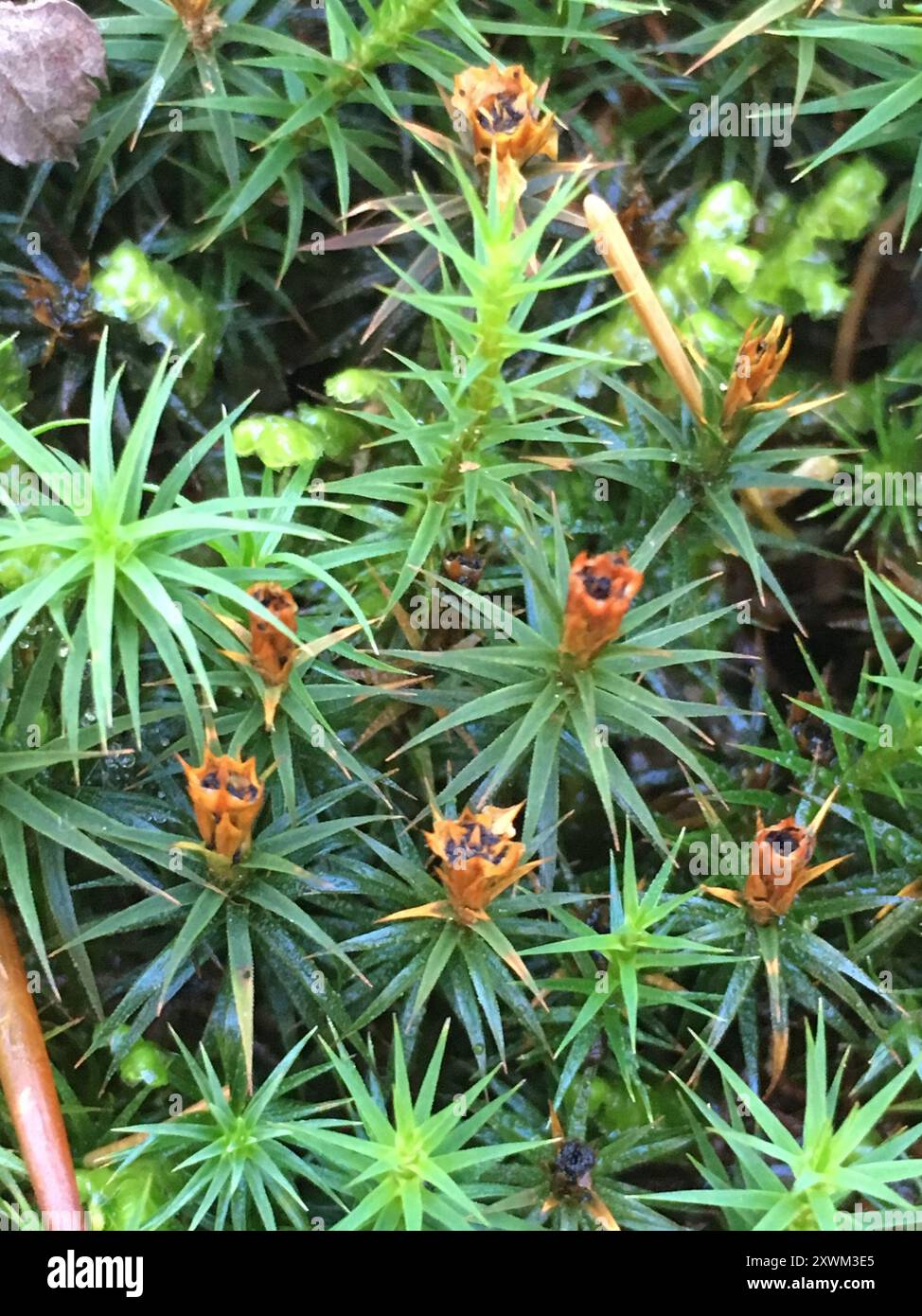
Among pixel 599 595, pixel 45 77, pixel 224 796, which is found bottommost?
pixel 224 796

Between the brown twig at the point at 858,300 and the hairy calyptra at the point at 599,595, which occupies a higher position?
the brown twig at the point at 858,300

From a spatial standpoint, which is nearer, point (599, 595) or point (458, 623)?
point (599, 595)

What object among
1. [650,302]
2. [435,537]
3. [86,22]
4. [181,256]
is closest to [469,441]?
[435,537]

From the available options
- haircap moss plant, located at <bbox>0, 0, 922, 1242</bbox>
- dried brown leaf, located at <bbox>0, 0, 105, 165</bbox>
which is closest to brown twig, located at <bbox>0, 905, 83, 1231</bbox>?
haircap moss plant, located at <bbox>0, 0, 922, 1242</bbox>

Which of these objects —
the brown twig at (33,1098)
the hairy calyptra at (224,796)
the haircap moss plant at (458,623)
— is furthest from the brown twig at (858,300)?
the brown twig at (33,1098)

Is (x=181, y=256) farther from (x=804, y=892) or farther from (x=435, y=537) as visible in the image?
(x=804, y=892)

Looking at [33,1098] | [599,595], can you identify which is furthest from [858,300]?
[33,1098]

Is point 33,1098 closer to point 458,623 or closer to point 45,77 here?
point 458,623

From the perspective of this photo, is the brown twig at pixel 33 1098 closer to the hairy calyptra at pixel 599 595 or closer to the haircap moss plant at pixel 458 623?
the haircap moss plant at pixel 458 623

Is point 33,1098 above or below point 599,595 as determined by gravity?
below

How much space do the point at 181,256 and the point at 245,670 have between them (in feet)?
1.53

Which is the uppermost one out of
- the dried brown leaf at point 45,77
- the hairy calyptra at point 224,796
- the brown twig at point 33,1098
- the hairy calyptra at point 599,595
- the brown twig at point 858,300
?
the dried brown leaf at point 45,77

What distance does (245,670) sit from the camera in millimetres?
885

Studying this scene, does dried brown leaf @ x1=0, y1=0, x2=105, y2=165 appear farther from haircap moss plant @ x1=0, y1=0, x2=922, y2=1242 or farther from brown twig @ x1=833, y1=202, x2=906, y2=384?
brown twig @ x1=833, y1=202, x2=906, y2=384
